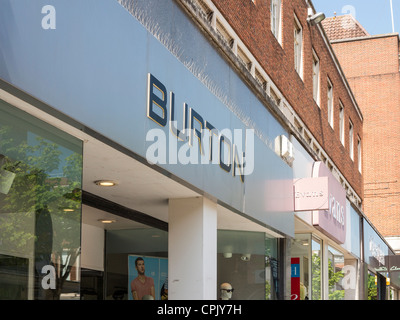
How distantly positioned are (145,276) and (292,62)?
7.59 m

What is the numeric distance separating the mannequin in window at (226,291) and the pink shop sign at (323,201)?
317cm

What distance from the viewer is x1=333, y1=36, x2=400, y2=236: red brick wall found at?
47.1m

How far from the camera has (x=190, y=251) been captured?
10.1 metres

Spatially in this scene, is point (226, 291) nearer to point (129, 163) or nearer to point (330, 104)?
point (129, 163)

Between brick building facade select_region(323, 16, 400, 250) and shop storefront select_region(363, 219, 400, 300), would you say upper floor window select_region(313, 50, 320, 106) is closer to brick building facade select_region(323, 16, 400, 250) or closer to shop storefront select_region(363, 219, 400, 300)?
shop storefront select_region(363, 219, 400, 300)

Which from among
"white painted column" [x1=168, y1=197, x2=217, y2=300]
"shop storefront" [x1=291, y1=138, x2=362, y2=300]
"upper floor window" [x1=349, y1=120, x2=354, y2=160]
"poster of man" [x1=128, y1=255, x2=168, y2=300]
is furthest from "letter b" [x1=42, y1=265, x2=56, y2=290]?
"upper floor window" [x1=349, y1=120, x2=354, y2=160]

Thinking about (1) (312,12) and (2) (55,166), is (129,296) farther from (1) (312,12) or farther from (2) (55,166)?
(1) (312,12)

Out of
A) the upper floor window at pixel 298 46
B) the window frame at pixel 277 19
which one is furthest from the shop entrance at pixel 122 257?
the upper floor window at pixel 298 46

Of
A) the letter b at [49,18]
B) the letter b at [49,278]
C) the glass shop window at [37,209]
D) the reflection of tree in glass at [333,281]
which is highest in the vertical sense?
the letter b at [49,18]

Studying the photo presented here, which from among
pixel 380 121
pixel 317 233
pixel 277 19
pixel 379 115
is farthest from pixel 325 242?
pixel 379 115

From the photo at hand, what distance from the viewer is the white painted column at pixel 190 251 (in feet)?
32.6

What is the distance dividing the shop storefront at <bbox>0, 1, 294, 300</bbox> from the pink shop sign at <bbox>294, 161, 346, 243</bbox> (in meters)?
0.53

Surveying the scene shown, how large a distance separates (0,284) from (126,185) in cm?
389

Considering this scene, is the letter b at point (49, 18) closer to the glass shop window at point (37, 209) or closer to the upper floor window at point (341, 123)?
the glass shop window at point (37, 209)
